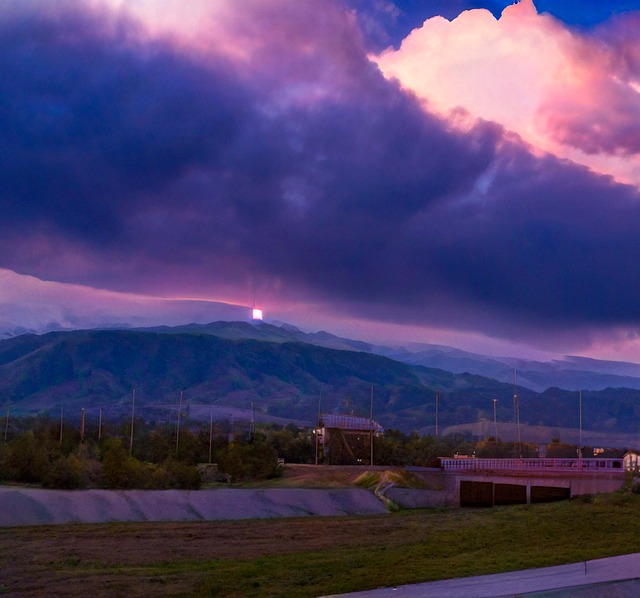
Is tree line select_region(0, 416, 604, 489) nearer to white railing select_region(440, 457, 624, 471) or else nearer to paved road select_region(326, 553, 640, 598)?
white railing select_region(440, 457, 624, 471)

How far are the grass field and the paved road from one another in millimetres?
1742

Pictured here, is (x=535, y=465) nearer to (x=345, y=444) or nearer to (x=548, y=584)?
(x=345, y=444)

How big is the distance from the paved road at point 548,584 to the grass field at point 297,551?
174 centimetres

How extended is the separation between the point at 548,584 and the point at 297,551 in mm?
13880

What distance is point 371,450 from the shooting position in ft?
273

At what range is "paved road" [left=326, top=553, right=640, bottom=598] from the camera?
11.9 metres

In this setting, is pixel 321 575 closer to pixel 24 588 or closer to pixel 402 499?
pixel 24 588

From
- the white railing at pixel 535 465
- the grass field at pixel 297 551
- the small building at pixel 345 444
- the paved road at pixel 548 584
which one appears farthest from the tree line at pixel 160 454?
the paved road at pixel 548 584

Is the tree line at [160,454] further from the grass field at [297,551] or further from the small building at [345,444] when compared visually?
the grass field at [297,551]

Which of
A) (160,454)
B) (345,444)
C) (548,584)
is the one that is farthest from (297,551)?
(345,444)

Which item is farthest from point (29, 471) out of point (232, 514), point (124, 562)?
point (124, 562)

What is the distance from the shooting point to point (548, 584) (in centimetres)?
1291

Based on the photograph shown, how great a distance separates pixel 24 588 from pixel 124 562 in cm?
497

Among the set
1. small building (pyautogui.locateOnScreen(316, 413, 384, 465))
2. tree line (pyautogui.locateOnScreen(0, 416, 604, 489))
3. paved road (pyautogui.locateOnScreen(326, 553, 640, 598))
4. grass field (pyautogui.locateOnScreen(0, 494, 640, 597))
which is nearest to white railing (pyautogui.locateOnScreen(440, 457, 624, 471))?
tree line (pyautogui.locateOnScreen(0, 416, 604, 489))
